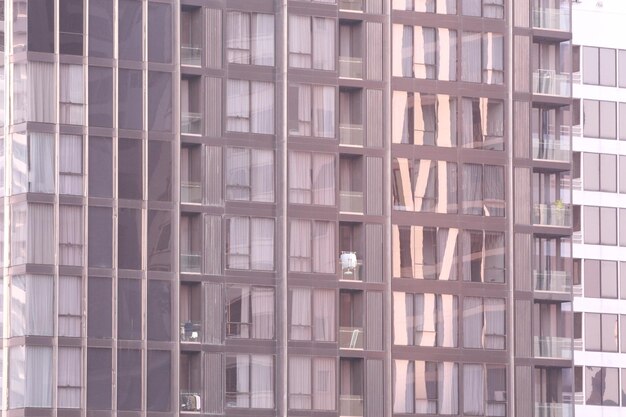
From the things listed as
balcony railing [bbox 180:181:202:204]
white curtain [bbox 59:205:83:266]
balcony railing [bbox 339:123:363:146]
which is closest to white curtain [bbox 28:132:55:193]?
white curtain [bbox 59:205:83:266]

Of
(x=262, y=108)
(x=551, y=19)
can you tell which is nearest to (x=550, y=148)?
(x=551, y=19)

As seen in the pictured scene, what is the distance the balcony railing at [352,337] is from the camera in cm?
11350

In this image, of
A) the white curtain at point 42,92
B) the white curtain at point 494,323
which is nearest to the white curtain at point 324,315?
the white curtain at point 494,323

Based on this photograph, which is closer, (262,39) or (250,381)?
(250,381)

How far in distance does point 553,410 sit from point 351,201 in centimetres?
1527

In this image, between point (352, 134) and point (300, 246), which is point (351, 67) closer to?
point (352, 134)

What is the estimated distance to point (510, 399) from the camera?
382 ft

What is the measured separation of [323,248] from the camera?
372ft

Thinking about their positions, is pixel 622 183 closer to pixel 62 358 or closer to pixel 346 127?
pixel 346 127

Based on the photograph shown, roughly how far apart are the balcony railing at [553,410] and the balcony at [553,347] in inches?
97.8

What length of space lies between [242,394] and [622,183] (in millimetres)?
34537

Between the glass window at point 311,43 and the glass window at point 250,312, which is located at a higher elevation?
the glass window at point 311,43

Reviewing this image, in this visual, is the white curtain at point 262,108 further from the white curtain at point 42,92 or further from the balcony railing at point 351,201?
the white curtain at point 42,92

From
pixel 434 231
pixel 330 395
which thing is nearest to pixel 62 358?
pixel 330 395
